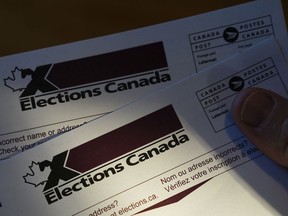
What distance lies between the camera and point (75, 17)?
16.0 inches

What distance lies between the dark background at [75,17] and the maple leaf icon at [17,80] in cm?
2

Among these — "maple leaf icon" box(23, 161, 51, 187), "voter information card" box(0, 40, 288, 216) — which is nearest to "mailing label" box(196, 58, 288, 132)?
"voter information card" box(0, 40, 288, 216)

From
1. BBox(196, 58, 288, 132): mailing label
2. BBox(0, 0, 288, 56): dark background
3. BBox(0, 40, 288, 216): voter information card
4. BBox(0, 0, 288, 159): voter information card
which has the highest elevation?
BBox(0, 0, 288, 56): dark background

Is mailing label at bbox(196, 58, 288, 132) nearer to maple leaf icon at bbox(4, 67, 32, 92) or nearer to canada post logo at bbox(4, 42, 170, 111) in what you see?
canada post logo at bbox(4, 42, 170, 111)

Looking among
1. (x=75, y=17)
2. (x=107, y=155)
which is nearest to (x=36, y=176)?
(x=107, y=155)

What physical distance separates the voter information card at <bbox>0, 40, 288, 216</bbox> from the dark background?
3.2 inches

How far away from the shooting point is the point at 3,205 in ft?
1.24

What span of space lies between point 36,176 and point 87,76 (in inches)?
4.8

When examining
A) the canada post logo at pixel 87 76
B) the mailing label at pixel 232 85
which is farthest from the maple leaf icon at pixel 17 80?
the mailing label at pixel 232 85

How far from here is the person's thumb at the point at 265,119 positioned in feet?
1.23

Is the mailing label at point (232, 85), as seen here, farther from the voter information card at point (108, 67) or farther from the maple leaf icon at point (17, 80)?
the maple leaf icon at point (17, 80)

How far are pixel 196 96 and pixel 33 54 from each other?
187 mm

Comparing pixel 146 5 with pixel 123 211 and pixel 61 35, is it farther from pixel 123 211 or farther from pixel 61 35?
pixel 123 211

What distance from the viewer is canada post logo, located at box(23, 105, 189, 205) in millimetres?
385
